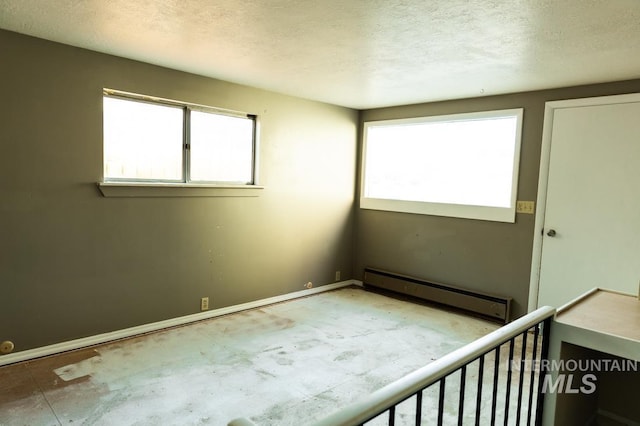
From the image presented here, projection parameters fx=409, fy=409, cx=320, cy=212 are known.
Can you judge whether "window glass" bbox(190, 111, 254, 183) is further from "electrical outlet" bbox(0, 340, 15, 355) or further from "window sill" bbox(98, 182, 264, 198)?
"electrical outlet" bbox(0, 340, 15, 355)

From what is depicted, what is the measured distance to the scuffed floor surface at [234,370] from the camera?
2.40 metres

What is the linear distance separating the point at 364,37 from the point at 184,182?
211cm

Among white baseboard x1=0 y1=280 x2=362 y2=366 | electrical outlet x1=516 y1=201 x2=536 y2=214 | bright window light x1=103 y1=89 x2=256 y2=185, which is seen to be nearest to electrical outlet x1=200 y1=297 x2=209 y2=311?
white baseboard x1=0 y1=280 x2=362 y2=366

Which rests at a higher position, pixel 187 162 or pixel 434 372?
pixel 187 162

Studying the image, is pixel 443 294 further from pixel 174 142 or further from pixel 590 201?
pixel 174 142

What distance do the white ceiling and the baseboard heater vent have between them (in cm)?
213

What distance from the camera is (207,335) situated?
3.56 m

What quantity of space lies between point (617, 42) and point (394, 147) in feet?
9.12

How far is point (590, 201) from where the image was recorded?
3.58m

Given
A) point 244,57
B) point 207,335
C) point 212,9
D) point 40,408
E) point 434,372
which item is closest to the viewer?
point 434,372

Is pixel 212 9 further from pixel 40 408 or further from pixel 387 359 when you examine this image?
pixel 387 359

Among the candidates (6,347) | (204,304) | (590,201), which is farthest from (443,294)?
(6,347)

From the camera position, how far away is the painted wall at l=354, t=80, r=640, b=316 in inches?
155

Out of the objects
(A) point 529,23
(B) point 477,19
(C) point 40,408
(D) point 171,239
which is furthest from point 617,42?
(C) point 40,408
